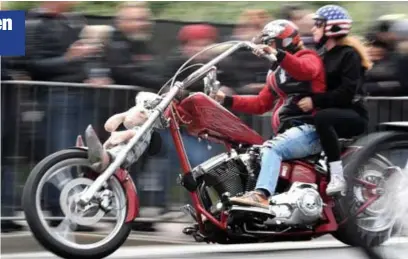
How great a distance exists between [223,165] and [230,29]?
10.4 ft

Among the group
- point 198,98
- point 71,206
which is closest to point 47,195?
point 71,206

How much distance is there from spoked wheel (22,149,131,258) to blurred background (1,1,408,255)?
1.28 metres

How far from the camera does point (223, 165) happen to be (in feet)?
21.6

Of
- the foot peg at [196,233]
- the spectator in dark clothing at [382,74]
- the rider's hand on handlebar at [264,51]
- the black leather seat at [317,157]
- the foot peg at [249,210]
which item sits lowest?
the foot peg at [196,233]

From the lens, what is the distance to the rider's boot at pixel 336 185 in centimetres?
662

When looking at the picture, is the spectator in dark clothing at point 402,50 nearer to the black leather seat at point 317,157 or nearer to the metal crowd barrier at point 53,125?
the metal crowd barrier at point 53,125

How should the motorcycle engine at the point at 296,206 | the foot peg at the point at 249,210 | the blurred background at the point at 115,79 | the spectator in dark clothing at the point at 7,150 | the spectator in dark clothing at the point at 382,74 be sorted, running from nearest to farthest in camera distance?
the foot peg at the point at 249,210 → the motorcycle engine at the point at 296,206 → the spectator in dark clothing at the point at 7,150 → the blurred background at the point at 115,79 → the spectator in dark clothing at the point at 382,74

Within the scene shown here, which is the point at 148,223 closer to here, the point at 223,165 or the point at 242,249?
the point at 242,249

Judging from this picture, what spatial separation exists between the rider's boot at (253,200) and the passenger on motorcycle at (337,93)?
0.44m

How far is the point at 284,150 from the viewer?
662cm

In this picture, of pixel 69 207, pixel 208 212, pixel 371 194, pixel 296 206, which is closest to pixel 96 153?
pixel 69 207

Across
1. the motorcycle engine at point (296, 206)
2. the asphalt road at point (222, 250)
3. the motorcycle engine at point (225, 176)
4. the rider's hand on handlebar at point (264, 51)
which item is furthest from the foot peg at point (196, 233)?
the rider's hand on handlebar at point (264, 51)

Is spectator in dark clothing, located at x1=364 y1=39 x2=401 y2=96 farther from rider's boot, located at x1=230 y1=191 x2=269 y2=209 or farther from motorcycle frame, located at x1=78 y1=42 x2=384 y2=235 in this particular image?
rider's boot, located at x1=230 y1=191 x2=269 y2=209

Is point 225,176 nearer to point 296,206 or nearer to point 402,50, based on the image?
point 296,206
